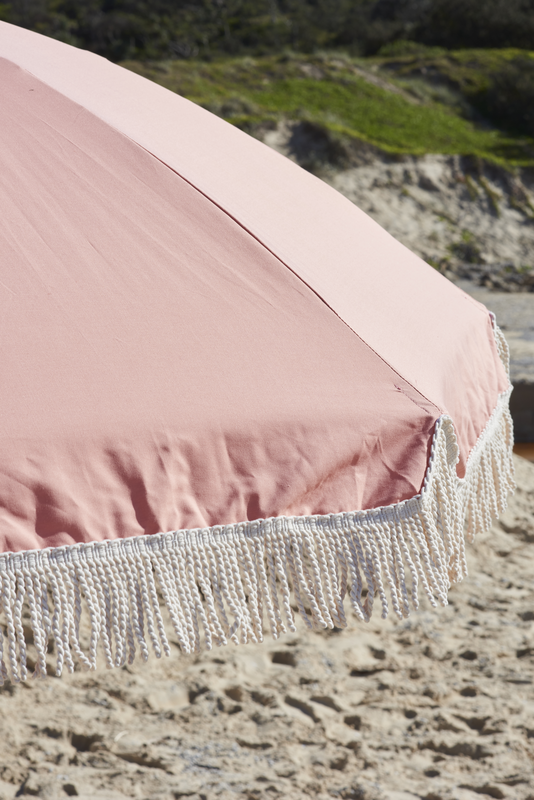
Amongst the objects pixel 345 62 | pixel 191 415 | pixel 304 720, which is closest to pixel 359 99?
pixel 345 62

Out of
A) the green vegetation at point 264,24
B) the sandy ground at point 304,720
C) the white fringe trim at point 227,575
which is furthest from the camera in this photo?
the green vegetation at point 264,24

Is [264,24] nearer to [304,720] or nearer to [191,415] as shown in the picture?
[304,720]

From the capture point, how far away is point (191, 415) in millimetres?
1074

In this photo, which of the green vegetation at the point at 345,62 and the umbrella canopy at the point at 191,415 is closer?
the umbrella canopy at the point at 191,415

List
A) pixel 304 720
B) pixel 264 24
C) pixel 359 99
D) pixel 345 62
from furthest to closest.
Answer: pixel 264 24, pixel 345 62, pixel 359 99, pixel 304 720

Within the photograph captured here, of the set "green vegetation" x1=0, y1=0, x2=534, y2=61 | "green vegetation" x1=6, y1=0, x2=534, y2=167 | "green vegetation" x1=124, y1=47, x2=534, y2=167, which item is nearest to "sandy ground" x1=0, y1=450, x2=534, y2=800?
"green vegetation" x1=6, y1=0, x2=534, y2=167

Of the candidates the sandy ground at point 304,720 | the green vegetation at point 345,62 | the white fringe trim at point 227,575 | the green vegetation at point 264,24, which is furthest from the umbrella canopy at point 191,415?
the green vegetation at point 264,24

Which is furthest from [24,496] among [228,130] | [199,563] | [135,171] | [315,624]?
[228,130]

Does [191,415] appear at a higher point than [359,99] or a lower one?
lower

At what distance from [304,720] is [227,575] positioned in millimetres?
1472

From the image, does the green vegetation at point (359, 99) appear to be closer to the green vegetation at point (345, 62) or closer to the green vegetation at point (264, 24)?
the green vegetation at point (345, 62)

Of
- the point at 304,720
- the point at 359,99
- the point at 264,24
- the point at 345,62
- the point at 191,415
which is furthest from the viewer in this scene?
the point at 264,24

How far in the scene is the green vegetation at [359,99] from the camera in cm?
1184

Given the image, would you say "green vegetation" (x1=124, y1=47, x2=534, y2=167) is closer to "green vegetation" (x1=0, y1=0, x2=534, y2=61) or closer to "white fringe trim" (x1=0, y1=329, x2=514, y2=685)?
"green vegetation" (x1=0, y1=0, x2=534, y2=61)
